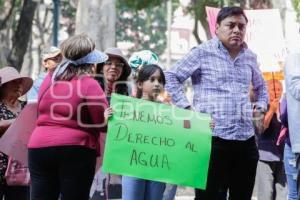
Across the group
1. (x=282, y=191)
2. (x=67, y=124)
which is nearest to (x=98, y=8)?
(x=282, y=191)

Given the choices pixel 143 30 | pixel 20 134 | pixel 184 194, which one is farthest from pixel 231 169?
pixel 143 30

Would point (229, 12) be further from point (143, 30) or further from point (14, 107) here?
point (143, 30)

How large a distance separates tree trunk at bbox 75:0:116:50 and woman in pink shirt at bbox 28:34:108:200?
6.98 m

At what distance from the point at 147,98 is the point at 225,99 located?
2.86 feet

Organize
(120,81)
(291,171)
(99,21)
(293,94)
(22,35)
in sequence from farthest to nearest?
(22,35) → (99,21) → (120,81) → (291,171) → (293,94)

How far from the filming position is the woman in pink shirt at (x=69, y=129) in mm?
5426

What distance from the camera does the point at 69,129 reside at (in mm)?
5441

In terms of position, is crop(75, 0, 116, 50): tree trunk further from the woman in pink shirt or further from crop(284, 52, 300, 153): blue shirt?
crop(284, 52, 300, 153): blue shirt

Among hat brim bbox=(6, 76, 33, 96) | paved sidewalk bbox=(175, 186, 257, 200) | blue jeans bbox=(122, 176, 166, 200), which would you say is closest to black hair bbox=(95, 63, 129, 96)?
hat brim bbox=(6, 76, 33, 96)

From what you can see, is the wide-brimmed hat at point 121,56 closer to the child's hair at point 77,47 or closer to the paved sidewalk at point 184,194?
the child's hair at point 77,47

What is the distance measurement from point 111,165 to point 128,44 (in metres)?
51.9

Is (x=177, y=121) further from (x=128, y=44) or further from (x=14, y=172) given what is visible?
(x=128, y=44)

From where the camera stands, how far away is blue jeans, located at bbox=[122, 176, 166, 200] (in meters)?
6.28

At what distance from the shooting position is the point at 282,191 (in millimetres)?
8562
